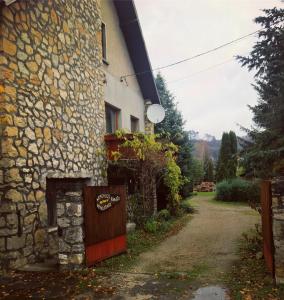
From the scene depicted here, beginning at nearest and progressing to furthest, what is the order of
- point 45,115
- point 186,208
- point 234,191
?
1. point 45,115
2. point 186,208
3. point 234,191

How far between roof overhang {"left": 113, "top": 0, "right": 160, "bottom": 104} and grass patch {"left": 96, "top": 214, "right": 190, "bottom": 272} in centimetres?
620

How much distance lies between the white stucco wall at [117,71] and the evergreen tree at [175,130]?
2.77 metres

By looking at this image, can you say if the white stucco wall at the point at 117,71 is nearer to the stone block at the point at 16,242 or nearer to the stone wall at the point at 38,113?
the stone wall at the point at 38,113

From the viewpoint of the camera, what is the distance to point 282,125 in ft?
29.8

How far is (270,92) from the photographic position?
9672mm

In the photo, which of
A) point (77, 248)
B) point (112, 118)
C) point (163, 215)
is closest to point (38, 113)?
point (77, 248)

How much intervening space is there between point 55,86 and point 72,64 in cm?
123

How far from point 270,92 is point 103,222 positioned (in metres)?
5.44

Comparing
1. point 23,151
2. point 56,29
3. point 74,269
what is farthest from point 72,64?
point 74,269

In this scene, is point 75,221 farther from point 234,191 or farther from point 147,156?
point 234,191

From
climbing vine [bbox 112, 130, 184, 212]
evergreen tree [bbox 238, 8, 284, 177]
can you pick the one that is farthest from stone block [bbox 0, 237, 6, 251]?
evergreen tree [bbox 238, 8, 284, 177]

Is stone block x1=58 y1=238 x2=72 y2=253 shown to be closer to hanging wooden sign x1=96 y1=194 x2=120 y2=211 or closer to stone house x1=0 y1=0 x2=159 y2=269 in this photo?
stone house x1=0 y1=0 x2=159 y2=269

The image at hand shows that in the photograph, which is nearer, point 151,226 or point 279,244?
point 279,244

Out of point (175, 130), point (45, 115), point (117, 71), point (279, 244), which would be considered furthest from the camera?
point (175, 130)
